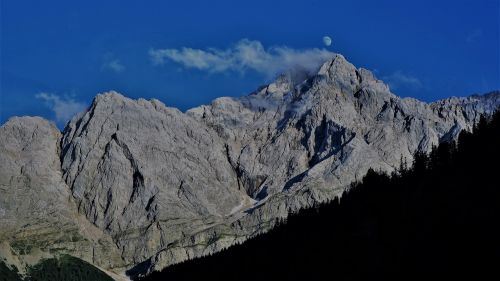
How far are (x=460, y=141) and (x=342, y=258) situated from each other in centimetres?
4230

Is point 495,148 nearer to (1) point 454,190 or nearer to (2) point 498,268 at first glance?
(1) point 454,190

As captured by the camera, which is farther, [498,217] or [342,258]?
[342,258]

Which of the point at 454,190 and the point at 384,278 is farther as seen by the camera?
the point at 454,190

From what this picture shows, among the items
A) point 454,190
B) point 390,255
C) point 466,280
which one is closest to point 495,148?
point 454,190

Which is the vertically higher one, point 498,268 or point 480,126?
point 480,126

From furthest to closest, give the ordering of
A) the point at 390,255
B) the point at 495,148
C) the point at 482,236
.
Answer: the point at 495,148 → the point at 390,255 → the point at 482,236

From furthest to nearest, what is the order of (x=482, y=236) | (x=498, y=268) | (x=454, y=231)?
(x=454, y=231) < (x=482, y=236) < (x=498, y=268)

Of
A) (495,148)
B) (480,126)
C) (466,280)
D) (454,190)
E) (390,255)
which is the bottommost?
(466,280)

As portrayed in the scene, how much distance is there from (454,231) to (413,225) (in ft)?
63.2

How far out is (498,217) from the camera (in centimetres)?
13238

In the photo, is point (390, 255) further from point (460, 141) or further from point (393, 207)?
point (460, 141)

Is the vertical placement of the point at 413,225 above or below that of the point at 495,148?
below

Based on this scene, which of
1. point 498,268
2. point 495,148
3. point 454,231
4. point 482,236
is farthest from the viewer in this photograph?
point 495,148

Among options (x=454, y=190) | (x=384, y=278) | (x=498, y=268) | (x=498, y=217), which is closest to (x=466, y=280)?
(x=498, y=268)
